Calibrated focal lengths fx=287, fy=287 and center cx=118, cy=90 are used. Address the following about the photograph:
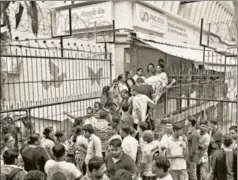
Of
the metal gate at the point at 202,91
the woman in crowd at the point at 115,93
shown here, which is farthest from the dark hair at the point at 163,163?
the metal gate at the point at 202,91

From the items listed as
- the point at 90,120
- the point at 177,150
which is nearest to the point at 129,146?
the point at 177,150

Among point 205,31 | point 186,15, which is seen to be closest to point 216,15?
point 205,31

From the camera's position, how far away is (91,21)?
1291 cm

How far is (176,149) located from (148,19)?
9306 millimetres

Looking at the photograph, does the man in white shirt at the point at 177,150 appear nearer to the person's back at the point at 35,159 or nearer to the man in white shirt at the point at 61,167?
the man in white shirt at the point at 61,167

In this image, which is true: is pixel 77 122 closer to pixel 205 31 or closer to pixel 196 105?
pixel 196 105

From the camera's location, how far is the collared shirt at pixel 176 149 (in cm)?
444

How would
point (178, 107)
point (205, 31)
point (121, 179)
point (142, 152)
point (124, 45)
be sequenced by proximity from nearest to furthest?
1. point (121, 179)
2. point (142, 152)
3. point (178, 107)
4. point (124, 45)
5. point (205, 31)

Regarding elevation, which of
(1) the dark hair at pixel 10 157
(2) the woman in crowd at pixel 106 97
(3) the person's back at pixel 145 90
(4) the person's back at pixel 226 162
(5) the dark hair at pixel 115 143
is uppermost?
(3) the person's back at pixel 145 90

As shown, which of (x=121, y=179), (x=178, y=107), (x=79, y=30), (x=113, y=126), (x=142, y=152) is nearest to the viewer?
(x=121, y=179)

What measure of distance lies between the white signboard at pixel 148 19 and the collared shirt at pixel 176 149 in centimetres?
791

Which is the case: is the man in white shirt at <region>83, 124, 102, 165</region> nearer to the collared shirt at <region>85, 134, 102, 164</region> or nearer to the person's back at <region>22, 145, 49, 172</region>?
the collared shirt at <region>85, 134, 102, 164</region>

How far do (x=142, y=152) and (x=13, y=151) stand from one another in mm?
1778

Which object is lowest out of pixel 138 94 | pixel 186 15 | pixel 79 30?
pixel 138 94
